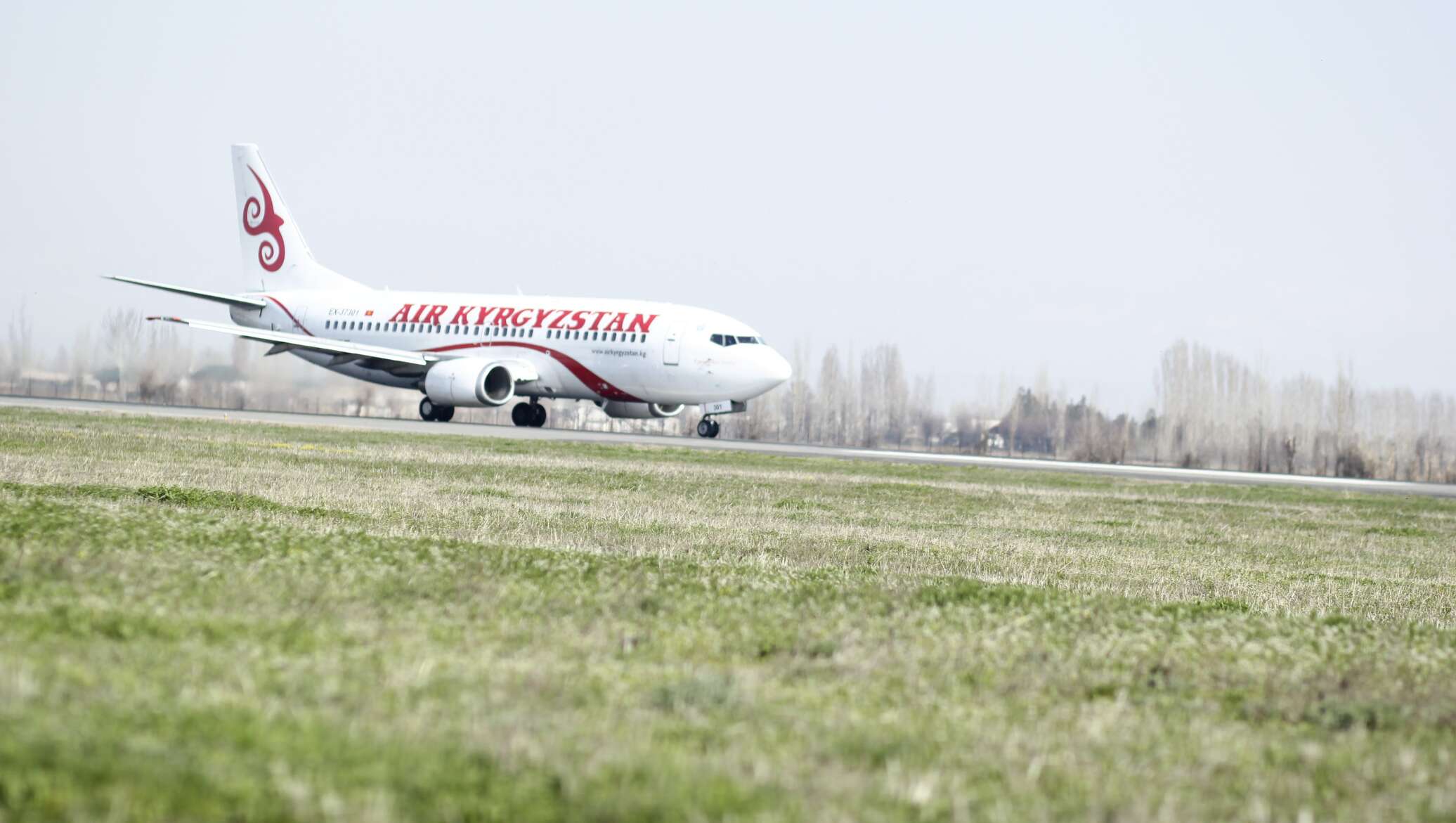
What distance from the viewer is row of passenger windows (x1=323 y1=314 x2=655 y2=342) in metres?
54.3

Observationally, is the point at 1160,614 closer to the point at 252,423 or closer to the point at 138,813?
the point at 138,813

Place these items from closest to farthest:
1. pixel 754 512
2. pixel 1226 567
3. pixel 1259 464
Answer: pixel 1226 567
pixel 754 512
pixel 1259 464

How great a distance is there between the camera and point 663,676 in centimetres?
743

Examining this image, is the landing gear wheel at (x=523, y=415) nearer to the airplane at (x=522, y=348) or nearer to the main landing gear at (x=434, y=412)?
the airplane at (x=522, y=348)

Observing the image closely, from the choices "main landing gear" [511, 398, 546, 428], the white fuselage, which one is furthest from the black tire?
the white fuselage

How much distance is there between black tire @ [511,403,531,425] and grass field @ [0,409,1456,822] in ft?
138

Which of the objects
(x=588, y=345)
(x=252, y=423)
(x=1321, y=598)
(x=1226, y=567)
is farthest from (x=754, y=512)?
(x=588, y=345)

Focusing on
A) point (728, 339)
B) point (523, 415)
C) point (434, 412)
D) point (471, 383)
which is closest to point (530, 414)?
point (523, 415)

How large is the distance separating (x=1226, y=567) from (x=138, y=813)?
15.6 metres

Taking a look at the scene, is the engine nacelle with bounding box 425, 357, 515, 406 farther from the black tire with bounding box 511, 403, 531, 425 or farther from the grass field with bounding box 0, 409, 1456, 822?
the grass field with bounding box 0, 409, 1456, 822

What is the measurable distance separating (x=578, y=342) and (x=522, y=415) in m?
6.31

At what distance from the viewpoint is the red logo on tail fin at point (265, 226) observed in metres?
63.8

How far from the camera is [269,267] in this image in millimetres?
64188

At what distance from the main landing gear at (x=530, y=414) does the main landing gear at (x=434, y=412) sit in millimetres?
2547
